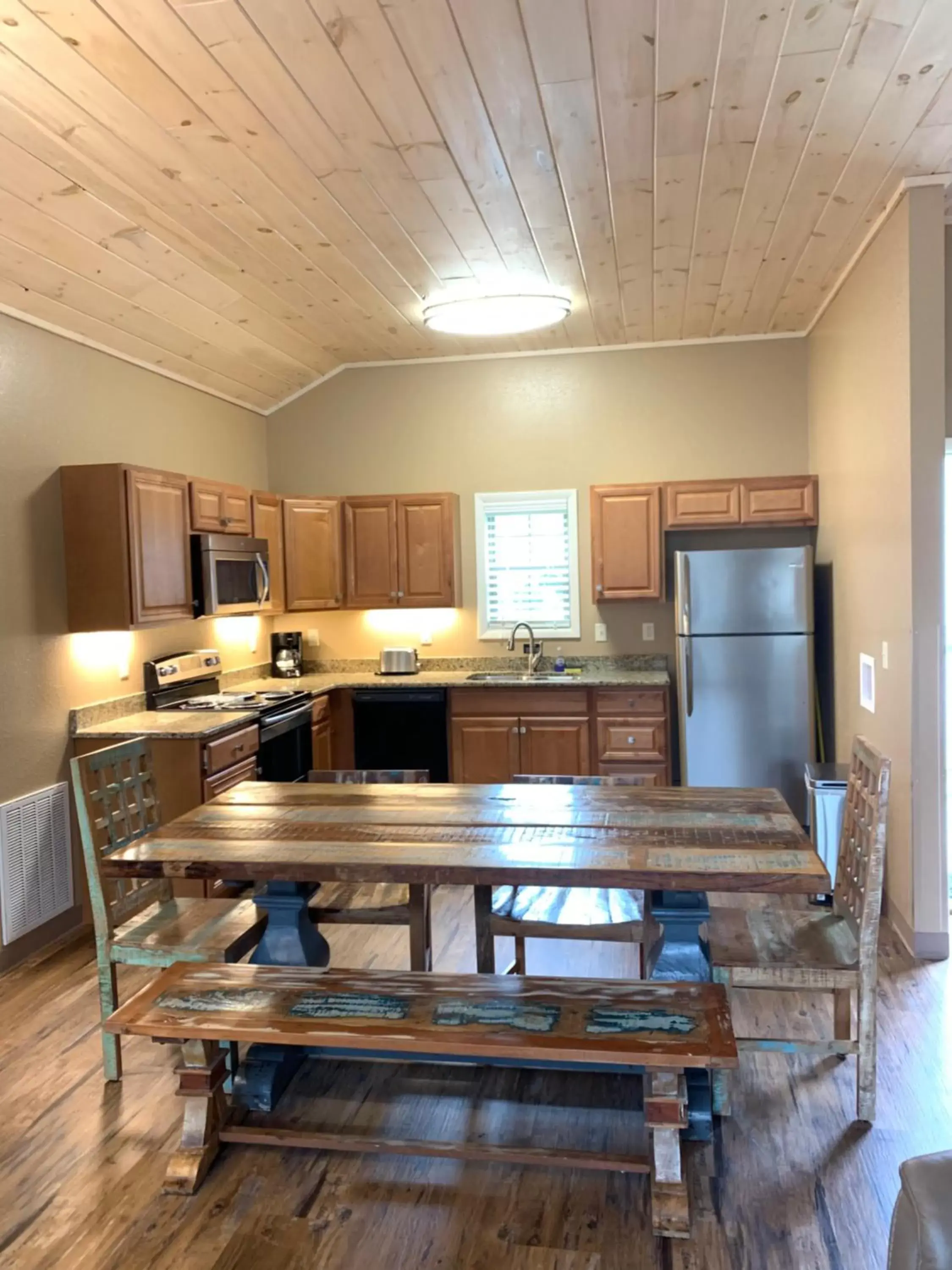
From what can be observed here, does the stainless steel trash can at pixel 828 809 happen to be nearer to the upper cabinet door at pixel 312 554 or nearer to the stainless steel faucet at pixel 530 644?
the stainless steel faucet at pixel 530 644

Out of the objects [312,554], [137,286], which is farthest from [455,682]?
[137,286]

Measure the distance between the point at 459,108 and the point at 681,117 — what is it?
0.67 m

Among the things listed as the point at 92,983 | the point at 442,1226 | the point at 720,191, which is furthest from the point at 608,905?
the point at 720,191

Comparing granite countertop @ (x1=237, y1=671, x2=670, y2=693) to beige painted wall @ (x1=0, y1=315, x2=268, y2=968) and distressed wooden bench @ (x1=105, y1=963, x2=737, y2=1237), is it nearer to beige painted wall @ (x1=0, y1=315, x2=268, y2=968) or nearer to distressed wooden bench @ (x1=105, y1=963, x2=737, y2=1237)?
beige painted wall @ (x1=0, y1=315, x2=268, y2=968)

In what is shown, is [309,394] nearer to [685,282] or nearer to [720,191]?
[685,282]

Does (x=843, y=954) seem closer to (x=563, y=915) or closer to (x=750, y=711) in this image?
(x=563, y=915)

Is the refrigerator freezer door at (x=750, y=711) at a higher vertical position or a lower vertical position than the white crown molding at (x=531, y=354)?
lower

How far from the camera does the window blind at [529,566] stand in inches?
231

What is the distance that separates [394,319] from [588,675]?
2.35 metres

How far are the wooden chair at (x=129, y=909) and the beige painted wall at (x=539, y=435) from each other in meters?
3.15

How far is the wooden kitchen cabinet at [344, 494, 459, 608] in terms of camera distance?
227 inches

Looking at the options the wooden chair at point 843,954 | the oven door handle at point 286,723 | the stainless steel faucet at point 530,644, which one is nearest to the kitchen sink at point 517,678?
the stainless steel faucet at point 530,644

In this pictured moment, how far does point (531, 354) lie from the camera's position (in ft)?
19.0

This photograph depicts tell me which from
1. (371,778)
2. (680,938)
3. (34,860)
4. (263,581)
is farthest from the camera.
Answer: (263,581)
